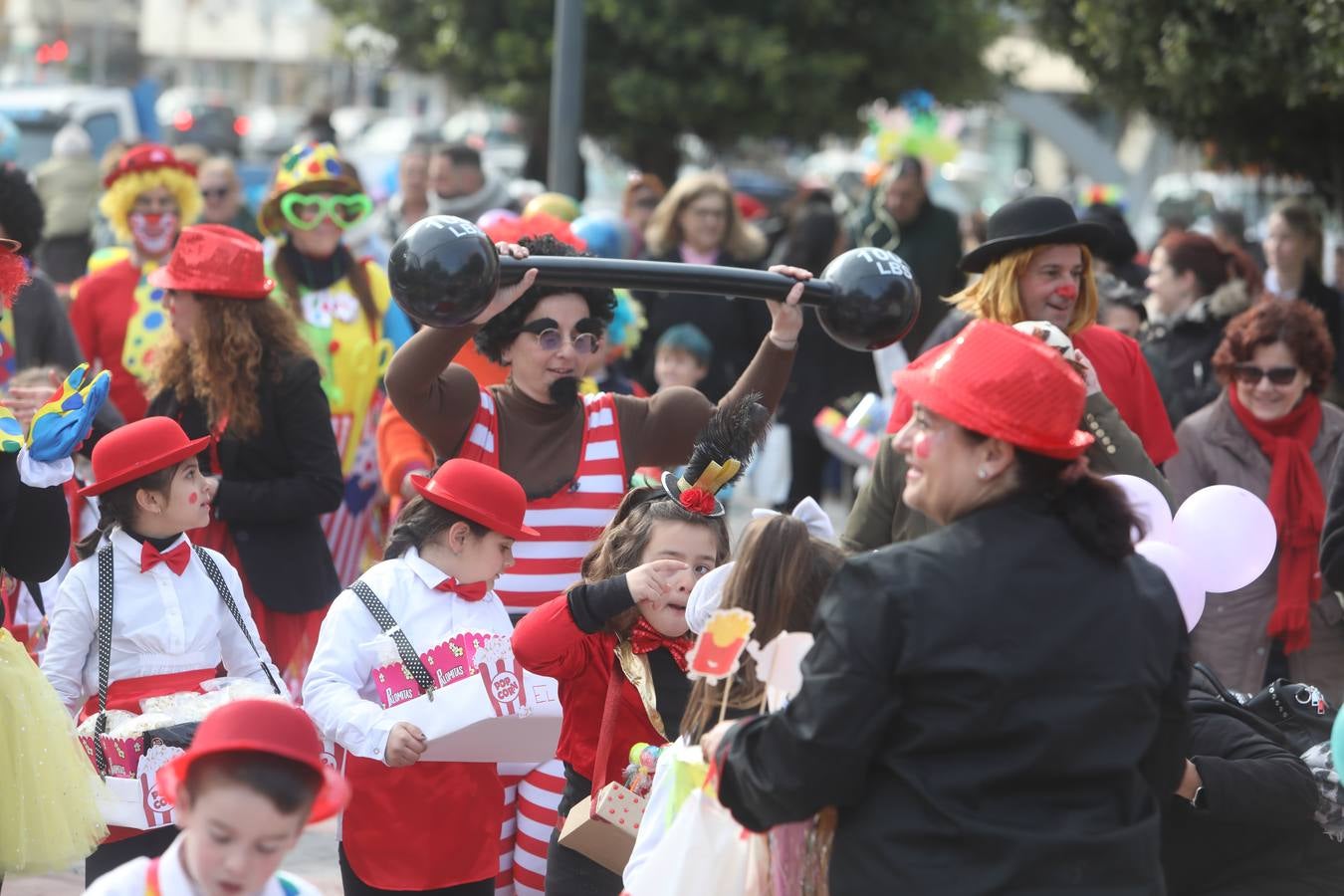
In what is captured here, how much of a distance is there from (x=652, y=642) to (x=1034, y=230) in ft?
5.88

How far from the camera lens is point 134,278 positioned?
7438mm

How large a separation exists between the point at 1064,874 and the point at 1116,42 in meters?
7.77

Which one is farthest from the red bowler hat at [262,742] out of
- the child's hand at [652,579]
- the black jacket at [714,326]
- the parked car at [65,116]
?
the parked car at [65,116]

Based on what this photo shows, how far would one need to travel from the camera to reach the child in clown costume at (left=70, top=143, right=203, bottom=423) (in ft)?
23.1


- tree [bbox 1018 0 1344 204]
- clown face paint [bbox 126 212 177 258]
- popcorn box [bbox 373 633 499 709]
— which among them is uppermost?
tree [bbox 1018 0 1344 204]

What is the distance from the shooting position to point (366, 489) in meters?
7.33

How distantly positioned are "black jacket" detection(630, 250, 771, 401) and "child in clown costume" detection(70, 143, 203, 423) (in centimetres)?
232

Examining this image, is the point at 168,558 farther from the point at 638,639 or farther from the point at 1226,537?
the point at 1226,537

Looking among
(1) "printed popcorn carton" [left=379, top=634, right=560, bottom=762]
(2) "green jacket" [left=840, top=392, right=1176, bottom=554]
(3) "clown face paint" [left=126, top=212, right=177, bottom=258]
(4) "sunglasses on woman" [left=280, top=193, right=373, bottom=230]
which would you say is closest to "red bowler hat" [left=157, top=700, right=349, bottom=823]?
(1) "printed popcorn carton" [left=379, top=634, right=560, bottom=762]

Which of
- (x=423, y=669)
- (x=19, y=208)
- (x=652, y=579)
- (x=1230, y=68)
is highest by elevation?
(x=1230, y=68)

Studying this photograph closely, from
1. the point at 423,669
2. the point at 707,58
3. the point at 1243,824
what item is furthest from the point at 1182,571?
the point at 707,58

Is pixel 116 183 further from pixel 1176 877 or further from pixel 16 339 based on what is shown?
pixel 1176 877

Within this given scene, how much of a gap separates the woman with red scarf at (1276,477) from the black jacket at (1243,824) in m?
2.26

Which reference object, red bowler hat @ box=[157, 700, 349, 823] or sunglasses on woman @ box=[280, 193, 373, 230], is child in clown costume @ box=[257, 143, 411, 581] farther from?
red bowler hat @ box=[157, 700, 349, 823]
